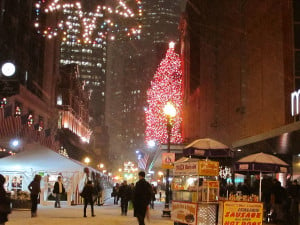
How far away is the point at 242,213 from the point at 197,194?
3.78 feet

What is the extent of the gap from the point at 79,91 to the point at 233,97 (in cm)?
4999

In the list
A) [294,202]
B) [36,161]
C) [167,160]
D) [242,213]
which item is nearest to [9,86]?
[242,213]

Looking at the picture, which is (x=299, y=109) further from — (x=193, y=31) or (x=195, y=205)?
(x=193, y=31)

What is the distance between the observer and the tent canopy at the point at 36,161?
86.0 ft

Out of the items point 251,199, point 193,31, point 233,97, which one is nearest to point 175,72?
point 193,31

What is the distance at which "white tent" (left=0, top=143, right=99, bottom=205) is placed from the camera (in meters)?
26.3

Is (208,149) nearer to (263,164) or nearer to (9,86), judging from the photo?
(263,164)

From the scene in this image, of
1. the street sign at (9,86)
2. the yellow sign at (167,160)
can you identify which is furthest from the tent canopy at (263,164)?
the street sign at (9,86)

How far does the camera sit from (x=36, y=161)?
26891mm

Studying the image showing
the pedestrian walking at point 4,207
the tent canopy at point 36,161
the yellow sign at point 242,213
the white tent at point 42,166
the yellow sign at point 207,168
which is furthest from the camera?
the white tent at point 42,166

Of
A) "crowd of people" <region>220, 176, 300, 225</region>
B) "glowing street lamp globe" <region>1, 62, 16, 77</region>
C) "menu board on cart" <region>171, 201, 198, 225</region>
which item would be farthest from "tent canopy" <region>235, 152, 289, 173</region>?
"glowing street lamp globe" <region>1, 62, 16, 77</region>

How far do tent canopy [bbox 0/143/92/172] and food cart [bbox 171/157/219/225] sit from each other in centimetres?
1434

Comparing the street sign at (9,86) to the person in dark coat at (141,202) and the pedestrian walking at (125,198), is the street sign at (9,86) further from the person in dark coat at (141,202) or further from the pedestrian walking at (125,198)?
the pedestrian walking at (125,198)

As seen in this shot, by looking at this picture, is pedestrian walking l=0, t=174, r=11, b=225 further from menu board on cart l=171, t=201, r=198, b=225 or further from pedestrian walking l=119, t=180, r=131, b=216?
pedestrian walking l=119, t=180, r=131, b=216
